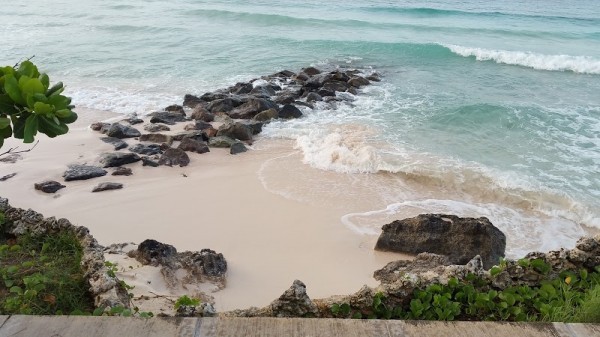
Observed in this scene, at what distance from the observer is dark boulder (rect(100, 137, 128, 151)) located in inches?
431

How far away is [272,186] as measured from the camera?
30.0 feet

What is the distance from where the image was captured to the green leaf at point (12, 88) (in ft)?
8.54

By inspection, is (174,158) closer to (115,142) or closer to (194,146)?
(194,146)

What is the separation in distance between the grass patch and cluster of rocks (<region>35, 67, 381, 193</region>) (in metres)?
3.57

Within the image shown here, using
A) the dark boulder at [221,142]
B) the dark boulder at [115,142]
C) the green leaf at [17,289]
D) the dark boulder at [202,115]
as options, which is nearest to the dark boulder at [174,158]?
the dark boulder at [221,142]

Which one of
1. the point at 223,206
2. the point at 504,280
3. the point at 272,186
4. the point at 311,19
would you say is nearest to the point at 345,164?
the point at 272,186

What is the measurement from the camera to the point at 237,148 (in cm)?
1102

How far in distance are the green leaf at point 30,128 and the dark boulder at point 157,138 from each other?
8850 mm

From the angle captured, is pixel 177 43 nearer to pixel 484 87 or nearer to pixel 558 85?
pixel 484 87

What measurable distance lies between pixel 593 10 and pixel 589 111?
29573 mm

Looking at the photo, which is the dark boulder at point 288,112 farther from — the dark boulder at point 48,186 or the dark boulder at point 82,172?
the dark boulder at point 48,186

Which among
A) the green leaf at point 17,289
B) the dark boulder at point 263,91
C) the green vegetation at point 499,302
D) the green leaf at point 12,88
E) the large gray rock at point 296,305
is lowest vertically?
the dark boulder at point 263,91

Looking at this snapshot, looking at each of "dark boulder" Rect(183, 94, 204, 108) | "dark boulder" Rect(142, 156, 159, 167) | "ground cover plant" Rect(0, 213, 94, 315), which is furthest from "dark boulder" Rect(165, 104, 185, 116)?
"ground cover plant" Rect(0, 213, 94, 315)

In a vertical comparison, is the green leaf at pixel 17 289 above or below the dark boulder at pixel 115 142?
above
